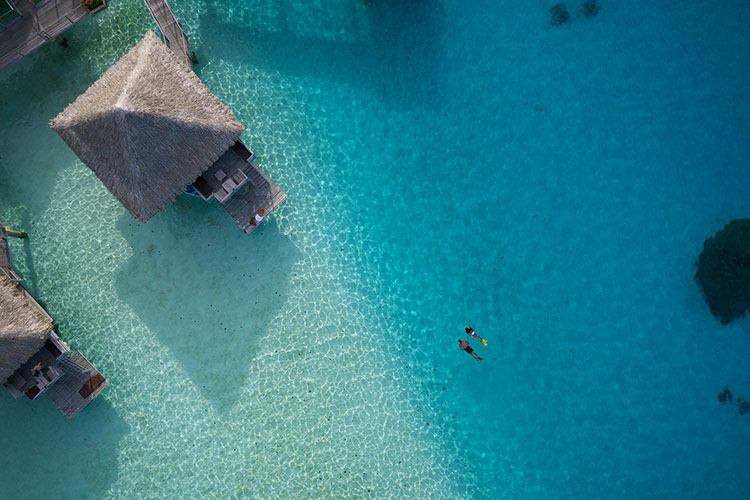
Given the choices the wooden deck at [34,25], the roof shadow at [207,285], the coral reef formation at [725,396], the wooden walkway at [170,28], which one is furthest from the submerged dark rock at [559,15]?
the wooden deck at [34,25]

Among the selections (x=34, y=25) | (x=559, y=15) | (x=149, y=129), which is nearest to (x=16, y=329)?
(x=149, y=129)

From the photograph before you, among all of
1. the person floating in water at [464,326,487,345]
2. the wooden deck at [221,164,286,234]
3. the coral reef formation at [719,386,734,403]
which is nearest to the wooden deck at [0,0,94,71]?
the wooden deck at [221,164,286,234]

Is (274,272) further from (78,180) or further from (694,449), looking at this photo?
(694,449)

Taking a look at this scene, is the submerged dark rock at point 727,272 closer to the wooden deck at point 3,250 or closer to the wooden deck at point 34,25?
the wooden deck at point 34,25

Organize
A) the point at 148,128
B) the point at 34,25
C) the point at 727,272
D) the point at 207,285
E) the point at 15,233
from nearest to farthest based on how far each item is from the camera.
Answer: the point at 148,128, the point at 34,25, the point at 15,233, the point at 207,285, the point at 727,272

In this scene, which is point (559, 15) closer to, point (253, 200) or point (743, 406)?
point (253, 200)

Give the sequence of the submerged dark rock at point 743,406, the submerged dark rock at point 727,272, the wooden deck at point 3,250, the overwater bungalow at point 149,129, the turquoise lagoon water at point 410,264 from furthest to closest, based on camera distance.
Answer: the submerged dark rock at point 743,406, the submerged dark rock at point 727,272, the turquoise lagoon water at point 410,264, the wooden deck at point 3,250, the overwater bungalow at point 149,129

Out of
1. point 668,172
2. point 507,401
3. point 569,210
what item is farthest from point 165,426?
point 668,172
